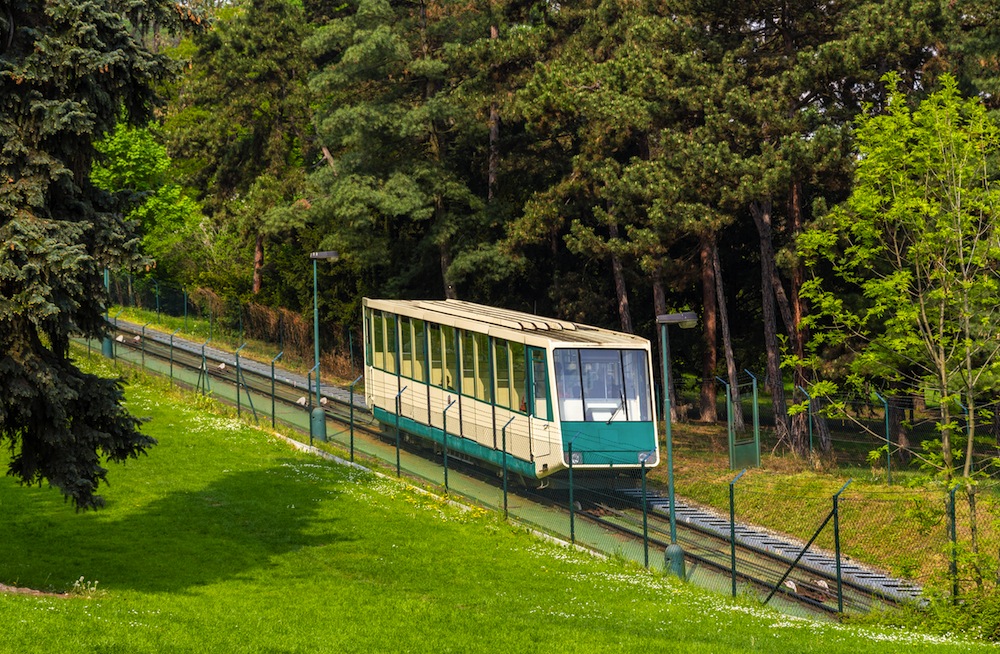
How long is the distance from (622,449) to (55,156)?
48.6ft

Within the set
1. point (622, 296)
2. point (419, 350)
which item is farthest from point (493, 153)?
point (419, 350)

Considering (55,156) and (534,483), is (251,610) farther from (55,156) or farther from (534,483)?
(534,483)

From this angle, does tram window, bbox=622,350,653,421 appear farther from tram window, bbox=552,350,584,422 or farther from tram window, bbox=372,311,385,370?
tram window, bbox=372,311,385,370

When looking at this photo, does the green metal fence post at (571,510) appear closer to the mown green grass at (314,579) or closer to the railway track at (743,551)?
the mown green grass at (314,579)

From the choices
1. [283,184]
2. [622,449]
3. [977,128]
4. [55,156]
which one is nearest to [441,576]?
[622,449]

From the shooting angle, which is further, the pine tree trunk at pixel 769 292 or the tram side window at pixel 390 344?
the pine tree trunk at pixel 769 292

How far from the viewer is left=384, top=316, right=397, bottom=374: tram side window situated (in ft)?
121

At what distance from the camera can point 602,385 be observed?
29812 millimetres

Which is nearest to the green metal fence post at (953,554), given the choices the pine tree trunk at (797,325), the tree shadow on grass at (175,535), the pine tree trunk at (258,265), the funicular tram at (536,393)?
the funicular tram at (536,393)

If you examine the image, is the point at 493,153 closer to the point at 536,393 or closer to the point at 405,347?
the point at 405,347

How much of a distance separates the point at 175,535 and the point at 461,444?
937 cm

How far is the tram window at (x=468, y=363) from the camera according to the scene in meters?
32.1

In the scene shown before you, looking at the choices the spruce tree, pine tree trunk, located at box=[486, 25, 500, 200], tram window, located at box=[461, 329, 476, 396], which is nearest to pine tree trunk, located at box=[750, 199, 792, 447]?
tram window, located at box=[461, 329, 476, 396]

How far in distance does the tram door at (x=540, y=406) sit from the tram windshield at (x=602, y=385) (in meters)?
0.30
